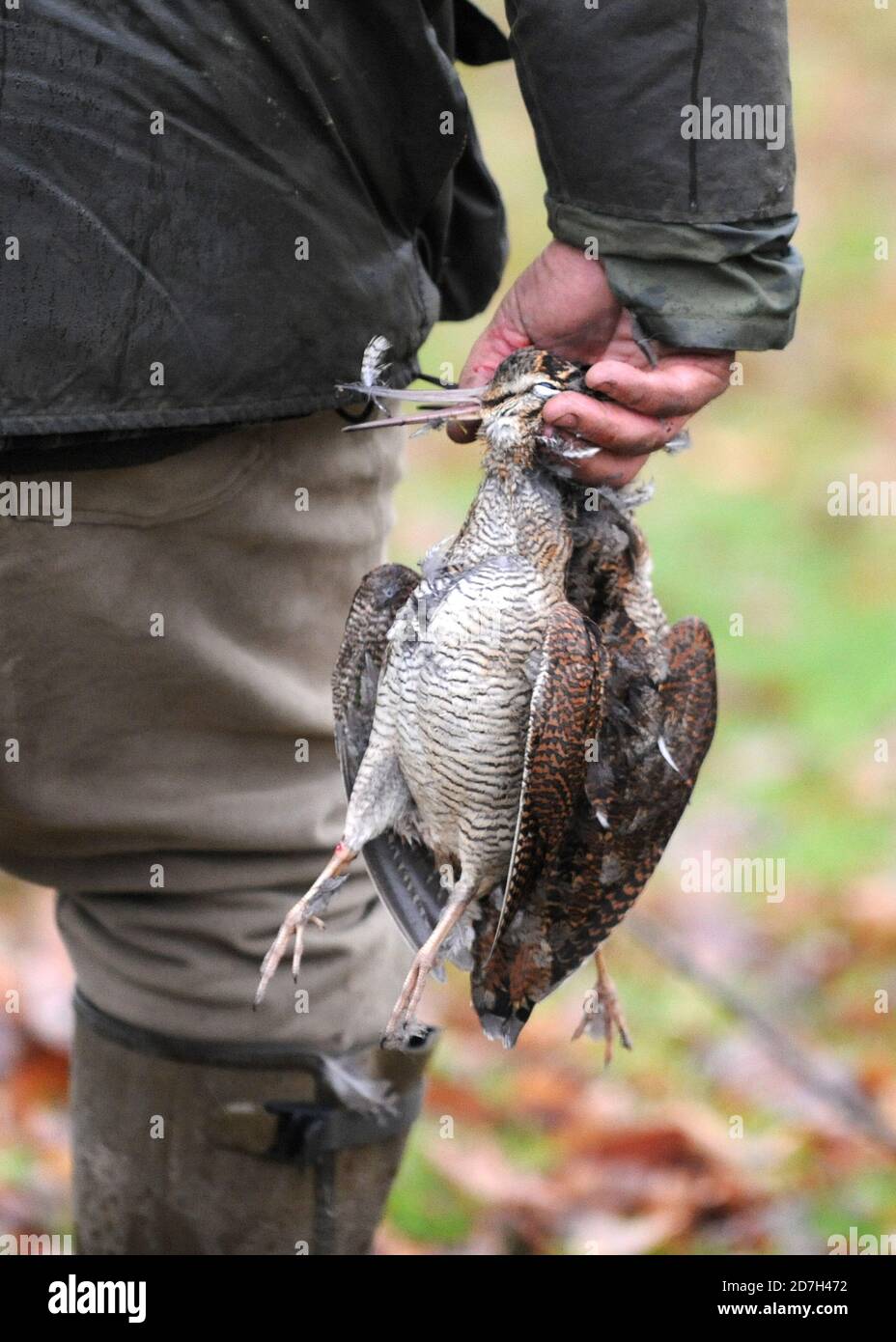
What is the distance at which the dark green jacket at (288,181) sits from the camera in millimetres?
2301

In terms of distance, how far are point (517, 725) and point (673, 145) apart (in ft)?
2.79

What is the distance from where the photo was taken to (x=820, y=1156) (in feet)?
13.6

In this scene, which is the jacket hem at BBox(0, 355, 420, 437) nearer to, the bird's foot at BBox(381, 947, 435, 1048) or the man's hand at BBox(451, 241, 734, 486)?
the man's hand at BBox(451, 241, 734, 486)

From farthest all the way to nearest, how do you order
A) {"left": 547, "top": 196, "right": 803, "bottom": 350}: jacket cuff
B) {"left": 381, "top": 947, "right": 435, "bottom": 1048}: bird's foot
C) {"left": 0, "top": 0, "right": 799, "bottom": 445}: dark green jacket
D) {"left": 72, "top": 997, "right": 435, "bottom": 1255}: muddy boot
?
{"left": 72, "top": 997, "right": 435, "bottom": 1255}: muddy boot < {"left": 381, "top": 947, "right": 435, "bottom": 1048}: bird's foot < {"left": 547, "top": 196, "right": 803, "bottom": 350}: jacket cuff < {"left": 0, "top": 0, "right": 799, "bottom": 445}: dark green jacket

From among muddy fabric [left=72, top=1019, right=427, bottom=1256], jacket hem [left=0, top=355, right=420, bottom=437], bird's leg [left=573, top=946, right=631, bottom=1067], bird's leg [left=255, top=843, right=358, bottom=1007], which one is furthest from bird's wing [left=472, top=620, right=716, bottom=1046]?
jacket hem [left=0, top=355, right=420, bottom=437]

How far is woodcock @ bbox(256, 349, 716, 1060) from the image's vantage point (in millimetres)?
2582

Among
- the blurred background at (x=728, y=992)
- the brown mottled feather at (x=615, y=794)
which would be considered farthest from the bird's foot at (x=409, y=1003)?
the blurred background at (x=728, y=992)

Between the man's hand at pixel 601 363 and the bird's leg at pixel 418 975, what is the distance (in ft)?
2.24

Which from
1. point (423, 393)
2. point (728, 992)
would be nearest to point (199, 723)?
point (423, 393)

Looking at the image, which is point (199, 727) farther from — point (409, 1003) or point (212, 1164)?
point (212, 1164)

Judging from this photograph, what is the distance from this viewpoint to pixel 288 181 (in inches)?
96.6

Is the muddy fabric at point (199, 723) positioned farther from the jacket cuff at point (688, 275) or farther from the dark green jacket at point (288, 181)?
the jacket cuff at point (688, 275)

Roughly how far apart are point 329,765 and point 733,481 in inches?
227

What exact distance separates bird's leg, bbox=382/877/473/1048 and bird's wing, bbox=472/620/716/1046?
4.0 inches
